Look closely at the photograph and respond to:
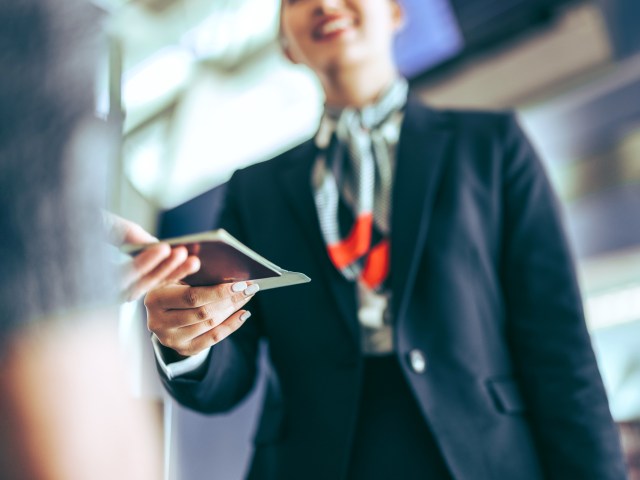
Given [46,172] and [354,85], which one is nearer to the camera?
[46,172]

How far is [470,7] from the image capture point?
1855 millimetres

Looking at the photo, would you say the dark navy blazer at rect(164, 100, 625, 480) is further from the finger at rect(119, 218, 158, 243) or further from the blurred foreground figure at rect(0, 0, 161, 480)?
the blurred foreground figure at rect(0, 0, 161, 480)

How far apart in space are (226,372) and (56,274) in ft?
1.65

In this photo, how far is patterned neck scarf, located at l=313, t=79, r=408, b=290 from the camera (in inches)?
27.8

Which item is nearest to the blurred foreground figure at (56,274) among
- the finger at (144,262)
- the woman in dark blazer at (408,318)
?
the finger at (144,262)

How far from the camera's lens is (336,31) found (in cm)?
82

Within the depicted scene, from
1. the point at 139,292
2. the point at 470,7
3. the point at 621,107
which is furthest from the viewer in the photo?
the point at 470,7

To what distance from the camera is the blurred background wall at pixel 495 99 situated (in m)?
1.39

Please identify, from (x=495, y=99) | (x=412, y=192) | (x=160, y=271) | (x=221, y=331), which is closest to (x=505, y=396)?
(x=412, y=192)

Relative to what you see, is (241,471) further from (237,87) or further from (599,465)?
(237,87)

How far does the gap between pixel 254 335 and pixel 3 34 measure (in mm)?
622

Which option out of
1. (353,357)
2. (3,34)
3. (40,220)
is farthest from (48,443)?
(353,357)

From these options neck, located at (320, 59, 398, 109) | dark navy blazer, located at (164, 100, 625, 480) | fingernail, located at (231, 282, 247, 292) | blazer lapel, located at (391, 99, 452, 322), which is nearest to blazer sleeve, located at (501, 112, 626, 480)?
dark navy blazer, located at (164, 100, 625, 480)

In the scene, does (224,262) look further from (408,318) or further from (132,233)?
(408,318)
